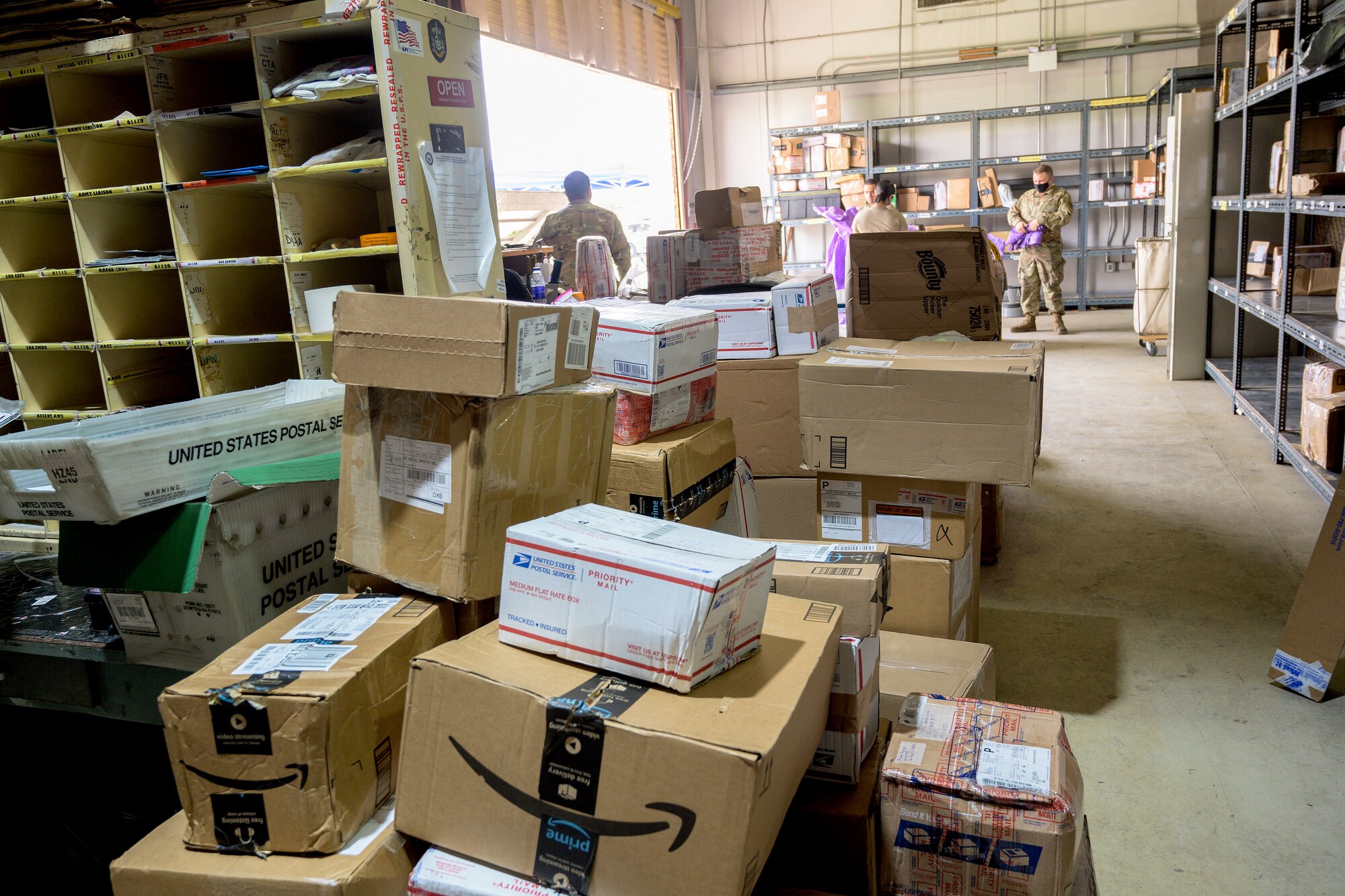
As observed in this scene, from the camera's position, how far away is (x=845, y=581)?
1.64 meters

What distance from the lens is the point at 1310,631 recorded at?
2.37 meters

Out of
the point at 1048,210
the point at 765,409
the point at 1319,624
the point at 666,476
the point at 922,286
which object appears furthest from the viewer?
the point at 1048,210

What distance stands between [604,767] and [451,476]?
553 millimetres

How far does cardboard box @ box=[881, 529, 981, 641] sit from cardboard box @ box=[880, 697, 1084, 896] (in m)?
0.79

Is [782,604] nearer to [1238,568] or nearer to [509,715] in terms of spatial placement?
[509,715]

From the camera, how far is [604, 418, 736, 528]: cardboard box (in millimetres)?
1963

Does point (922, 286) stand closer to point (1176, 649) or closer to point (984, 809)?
point (1176, 649)

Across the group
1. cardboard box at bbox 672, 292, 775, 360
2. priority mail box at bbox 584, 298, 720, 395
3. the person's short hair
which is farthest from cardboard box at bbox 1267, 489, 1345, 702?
the person's short hair

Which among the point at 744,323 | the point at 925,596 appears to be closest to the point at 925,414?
the point at 925,596

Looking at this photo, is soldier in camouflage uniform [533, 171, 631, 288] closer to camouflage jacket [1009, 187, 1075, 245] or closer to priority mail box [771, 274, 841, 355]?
priority mail box [771, 274, 841, 355]

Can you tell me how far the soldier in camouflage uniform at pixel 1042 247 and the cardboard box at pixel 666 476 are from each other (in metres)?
7.15

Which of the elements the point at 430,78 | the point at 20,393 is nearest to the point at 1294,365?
the point at 430,78

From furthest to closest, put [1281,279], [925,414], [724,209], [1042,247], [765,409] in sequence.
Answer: [1042,247] < [1281,279] < [724,209] < [765,409] < [925,414]

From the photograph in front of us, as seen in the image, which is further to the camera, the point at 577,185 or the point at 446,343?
the point at 577,185
